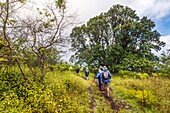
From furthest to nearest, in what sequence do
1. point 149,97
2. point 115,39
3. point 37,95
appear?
point 115,39 < point 149,97 < point 37,95

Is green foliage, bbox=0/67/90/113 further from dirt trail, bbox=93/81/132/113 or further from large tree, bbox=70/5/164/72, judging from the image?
large tree, bbox=70/5/164/72

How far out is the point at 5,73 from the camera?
10.6 meters

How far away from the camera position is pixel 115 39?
31.3m

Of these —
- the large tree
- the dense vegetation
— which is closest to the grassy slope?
the dense vegetation

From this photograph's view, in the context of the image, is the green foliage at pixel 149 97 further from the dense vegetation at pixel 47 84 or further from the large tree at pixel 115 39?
the large tree at pixel 115 39

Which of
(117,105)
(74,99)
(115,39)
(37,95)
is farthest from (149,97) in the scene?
(115,39)

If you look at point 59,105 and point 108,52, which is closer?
point 59,105

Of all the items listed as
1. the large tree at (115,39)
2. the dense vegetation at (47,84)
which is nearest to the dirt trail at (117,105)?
the dense vegetation at (47,84)

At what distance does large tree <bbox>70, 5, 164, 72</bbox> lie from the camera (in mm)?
29562

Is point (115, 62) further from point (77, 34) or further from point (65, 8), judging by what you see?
point (65, 8)

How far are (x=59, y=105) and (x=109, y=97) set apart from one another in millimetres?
4467

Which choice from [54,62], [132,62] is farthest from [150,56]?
[54,62]

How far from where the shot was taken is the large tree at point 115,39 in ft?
97.0

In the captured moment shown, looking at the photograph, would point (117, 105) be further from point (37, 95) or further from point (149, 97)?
point (37, 95)
